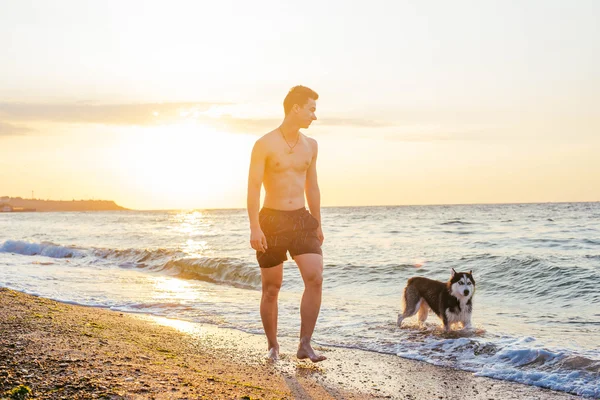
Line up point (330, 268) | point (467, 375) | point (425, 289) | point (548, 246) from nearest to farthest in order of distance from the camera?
point (467, 375)
point (425, 289)
point (330, 268)
point (548, 246)

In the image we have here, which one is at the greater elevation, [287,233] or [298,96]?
[298,96]

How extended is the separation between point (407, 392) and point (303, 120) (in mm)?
2401

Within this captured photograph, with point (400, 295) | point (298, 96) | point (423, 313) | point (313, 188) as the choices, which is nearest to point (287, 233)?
point (313, 188)

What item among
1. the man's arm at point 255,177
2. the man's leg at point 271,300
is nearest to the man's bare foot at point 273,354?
the man's leg at point 271,300

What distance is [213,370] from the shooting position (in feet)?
16.7

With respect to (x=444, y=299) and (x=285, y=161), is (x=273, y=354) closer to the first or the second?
(x=285, y=161)

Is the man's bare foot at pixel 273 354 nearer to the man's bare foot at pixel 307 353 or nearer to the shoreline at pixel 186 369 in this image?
the shoreline at pixel 186 369

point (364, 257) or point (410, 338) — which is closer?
point (410, 338)

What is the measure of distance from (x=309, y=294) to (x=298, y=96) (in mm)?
1719

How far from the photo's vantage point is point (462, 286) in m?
7.63

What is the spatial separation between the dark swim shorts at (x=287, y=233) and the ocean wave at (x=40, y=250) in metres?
18.5

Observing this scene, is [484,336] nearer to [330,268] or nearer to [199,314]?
[199,314]

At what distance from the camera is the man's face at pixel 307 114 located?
16.9ft

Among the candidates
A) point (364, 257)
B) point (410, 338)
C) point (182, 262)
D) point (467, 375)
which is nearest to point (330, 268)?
point (364, 257)
